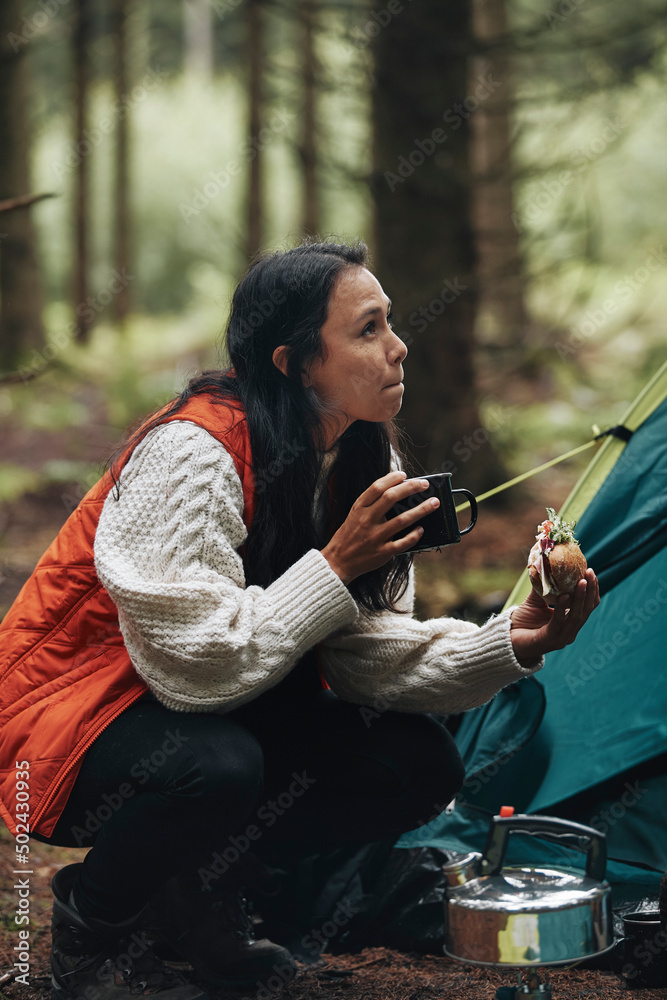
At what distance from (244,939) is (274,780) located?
308 mm

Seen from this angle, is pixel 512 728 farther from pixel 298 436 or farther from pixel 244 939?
pixel 298 436

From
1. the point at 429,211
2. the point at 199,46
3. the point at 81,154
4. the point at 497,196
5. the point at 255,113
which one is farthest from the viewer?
the point at 199,46

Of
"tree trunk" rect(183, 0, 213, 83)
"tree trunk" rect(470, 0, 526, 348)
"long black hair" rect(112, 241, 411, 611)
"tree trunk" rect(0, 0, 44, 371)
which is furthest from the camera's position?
"tree trunk" rect(183, 0, 213, 83)

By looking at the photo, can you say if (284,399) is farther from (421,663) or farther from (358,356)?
(421,663)

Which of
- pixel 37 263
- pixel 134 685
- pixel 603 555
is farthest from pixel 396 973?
pixel 37 263

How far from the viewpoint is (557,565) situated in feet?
5.52

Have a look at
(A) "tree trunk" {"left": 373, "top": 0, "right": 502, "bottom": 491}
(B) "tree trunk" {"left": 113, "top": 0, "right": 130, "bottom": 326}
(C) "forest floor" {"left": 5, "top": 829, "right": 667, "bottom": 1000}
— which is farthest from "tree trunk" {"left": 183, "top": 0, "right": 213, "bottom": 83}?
(C) "forest floor" {"left": 5, "top": 829, "right": 667, "bottom": 1000}

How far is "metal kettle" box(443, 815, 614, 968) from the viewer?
4.99 feet

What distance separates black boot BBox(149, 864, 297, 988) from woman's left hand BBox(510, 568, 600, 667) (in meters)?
0.75

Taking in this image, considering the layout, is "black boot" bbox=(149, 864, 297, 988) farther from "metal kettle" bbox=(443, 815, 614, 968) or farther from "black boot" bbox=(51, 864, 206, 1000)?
"metal kettle" bbox=(443, 815, 614, 968)

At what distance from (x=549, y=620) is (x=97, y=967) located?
40.5 inches

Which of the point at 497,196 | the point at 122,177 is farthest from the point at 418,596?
the point at 122,177

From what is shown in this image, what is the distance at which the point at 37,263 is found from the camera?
857 centimetres

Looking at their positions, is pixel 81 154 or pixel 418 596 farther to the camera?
pixel 81 154
